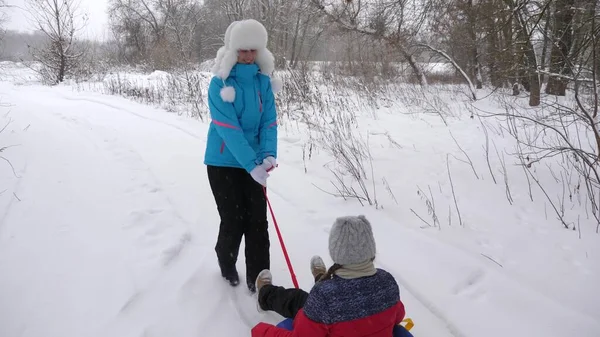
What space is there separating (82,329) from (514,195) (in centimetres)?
397

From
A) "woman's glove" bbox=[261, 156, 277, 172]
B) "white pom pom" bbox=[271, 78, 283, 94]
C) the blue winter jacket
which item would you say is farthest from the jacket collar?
"woman's glove" bbox=[261, 156, 277, 172]

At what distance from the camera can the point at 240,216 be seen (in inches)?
98.0

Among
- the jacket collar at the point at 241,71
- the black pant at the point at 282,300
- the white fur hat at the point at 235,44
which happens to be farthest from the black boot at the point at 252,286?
the jacket collar at the point at 241,71

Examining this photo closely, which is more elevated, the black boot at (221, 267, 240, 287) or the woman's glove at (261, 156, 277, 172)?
the woman's glove at (261, 156, 277, 172)

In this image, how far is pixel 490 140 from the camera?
5.63 meters

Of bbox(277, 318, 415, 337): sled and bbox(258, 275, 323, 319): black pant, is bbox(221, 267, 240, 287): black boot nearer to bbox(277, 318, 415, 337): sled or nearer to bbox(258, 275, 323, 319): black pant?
bbox(258, 275, 323, 319): black pant

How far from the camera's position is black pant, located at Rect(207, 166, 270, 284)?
240 cm

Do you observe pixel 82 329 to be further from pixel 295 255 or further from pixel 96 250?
pixel 295 255

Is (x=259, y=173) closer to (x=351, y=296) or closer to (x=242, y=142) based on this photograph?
(x=242, y=142)

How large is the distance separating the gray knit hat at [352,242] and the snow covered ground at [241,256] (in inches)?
36.6

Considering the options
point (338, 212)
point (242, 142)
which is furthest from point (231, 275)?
point (338, 212)

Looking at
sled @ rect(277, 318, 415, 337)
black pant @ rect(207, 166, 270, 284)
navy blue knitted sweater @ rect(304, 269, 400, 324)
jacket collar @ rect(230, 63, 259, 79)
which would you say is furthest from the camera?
black pant @ rect(207, 166, 270, 284)

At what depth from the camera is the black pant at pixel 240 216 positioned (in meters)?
2.40

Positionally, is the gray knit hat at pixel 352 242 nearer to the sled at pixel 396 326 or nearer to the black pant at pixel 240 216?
the sled at pixel 396 326
